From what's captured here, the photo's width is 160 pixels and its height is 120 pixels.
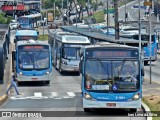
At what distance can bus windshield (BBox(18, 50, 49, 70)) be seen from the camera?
132ft

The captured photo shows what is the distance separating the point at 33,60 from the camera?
40.4m

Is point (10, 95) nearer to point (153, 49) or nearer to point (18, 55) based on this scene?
point (18, 55)

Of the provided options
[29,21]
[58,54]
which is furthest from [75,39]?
[29,21]

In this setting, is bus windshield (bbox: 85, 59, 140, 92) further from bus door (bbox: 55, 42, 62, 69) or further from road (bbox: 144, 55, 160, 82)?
bus door (bbox: 55, 42, 62, 69)

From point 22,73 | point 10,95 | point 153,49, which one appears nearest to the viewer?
point 10,95

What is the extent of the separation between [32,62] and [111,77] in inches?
632

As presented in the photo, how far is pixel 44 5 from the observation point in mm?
157125

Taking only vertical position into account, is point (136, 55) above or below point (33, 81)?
above

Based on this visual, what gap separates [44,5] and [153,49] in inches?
4021

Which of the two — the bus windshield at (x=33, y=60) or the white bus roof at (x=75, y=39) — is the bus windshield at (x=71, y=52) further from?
the bus windshield at (x=33, y=60)

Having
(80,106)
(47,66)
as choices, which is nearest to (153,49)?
(47,66)

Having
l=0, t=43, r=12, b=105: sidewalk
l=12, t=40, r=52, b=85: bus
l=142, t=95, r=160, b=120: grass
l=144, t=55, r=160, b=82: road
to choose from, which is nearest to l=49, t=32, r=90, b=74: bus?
l=0, t=43, r=12, b=105: sidewalk

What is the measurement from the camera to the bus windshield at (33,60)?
40250 millimetres

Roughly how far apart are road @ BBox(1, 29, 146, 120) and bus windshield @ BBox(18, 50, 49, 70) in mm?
1276
